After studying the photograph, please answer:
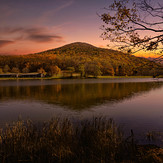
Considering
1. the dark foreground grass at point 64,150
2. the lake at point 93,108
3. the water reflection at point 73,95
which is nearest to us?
the dark foreground grass at point 64,150

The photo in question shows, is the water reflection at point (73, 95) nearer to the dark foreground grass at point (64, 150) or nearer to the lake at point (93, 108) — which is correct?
the lake at point (93, 108)

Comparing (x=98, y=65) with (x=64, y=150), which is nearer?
(x=64, y=150)

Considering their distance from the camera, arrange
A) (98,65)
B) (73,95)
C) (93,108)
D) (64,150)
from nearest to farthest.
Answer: (64,150) < (93,108) < (73,95) < (98,65)

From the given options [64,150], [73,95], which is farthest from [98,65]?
[64,150]

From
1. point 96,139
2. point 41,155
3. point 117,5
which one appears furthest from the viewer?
point 117,5

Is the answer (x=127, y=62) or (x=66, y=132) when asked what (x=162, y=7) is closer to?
(x=127, y=62)

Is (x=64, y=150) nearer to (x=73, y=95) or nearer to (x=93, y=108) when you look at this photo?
(x=93, y=108)

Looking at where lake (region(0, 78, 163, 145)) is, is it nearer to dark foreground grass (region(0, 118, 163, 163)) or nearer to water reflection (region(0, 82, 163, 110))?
water reflection (region(0, 82, 163, 110))

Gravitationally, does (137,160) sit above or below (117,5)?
below

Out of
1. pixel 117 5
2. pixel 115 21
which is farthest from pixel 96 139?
pixel 117 5

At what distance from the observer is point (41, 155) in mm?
5988

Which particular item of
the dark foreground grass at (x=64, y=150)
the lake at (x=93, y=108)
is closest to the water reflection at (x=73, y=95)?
the lake at (x=93, y=108)

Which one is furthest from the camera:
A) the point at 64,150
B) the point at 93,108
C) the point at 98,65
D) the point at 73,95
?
the point at 98,65

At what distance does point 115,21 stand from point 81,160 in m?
5.97
